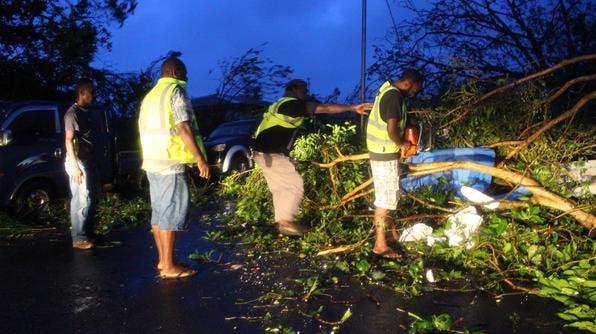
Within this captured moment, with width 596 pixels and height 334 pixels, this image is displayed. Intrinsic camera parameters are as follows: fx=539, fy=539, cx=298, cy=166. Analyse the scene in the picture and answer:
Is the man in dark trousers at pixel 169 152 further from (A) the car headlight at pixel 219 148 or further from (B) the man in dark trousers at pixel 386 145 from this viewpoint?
(A) the car headlight at pixel 219 148

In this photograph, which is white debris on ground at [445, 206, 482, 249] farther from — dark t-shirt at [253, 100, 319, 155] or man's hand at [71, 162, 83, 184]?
man's hand at [71, 162, 83, 184]

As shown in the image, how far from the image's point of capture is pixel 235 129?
1300 cm

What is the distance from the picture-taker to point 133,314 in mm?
3795

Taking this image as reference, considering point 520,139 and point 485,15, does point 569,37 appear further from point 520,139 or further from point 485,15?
point 520,139

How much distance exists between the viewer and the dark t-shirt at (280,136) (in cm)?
553

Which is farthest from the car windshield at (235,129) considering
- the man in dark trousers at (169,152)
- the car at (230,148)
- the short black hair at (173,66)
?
the man in dark trousers at (169,152)

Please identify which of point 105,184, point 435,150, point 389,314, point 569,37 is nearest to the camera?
point 389,314

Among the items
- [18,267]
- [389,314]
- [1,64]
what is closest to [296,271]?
[389,314]

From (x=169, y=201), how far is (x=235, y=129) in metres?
8.63

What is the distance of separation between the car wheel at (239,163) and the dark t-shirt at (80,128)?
20.1 feet

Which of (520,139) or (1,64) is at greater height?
(1,64)

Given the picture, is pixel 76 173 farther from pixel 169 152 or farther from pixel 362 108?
pixel 362 108

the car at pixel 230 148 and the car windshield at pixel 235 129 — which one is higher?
the car windshield at pixel 235 129

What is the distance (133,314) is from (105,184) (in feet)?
17.5
